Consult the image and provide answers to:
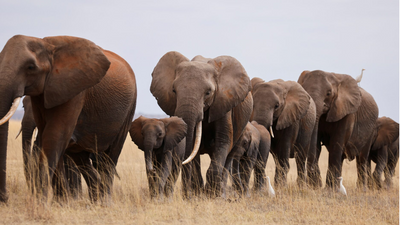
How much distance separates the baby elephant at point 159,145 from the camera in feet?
29.4

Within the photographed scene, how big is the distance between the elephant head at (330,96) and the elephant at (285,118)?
0.47 m

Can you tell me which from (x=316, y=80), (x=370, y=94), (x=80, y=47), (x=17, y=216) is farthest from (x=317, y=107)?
(x=17, y=216)

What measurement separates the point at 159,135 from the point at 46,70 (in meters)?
2.19

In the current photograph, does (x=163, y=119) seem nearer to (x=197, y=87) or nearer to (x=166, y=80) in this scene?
(x=197, y=87)

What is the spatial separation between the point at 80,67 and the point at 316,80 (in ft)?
25.8

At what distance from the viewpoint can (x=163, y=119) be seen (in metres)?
9.18

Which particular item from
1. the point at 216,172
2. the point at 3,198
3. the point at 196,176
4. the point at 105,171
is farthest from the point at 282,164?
the point at 3,198

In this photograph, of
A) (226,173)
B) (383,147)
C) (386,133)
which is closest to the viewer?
(226,173)

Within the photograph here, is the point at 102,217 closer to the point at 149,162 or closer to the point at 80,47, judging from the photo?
the point at 149,162

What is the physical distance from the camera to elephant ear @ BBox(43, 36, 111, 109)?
7.70 meters

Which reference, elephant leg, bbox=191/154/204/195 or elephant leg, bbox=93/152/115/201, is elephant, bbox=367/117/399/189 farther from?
elephant leg, bbox=93/152/115/201

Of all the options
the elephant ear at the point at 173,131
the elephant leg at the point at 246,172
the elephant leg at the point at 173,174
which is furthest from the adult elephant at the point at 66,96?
the elephant leg at the point at 246,172

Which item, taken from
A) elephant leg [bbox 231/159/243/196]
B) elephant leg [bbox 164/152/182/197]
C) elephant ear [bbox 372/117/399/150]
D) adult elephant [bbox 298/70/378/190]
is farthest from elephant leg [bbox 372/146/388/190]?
elephant leg [bbox 164/152/182/197]

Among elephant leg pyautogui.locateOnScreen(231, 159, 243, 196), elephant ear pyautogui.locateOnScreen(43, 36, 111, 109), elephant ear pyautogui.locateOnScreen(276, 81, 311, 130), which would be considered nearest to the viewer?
elephant ear pyautogui.locateOnScreen(43, 36, 111, 109)
